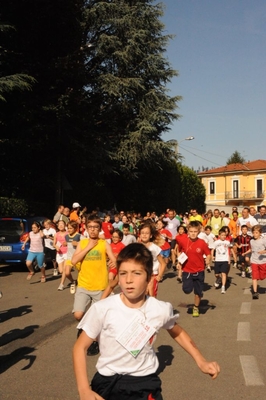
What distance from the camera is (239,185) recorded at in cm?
9631

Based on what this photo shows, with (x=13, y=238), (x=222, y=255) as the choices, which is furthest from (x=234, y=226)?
Result: (x=13, y=238)

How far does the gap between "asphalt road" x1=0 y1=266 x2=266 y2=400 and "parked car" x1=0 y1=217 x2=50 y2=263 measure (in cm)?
382

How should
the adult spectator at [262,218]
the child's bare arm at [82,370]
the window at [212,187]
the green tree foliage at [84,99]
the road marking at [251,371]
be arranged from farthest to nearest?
the window at [212,187] < the green tree foliage at [84,99] < the adult spectator at [262,218] < the road marking at [251,371] < the child's bare arm at [82,370]

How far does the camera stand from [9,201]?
2328 cm

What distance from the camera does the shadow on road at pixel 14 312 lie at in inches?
374

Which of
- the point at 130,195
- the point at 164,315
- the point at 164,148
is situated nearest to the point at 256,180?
the point at 130,195

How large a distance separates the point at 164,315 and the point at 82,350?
1.73 feet

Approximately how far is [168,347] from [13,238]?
33.5 feet

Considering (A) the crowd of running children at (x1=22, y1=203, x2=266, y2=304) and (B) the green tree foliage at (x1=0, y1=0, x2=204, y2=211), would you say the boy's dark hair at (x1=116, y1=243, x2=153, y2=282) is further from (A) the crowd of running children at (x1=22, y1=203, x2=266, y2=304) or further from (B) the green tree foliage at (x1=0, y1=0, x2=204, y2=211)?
(B) the green tree foliage at (x1=0, y1=0, x2=204, y2=211)

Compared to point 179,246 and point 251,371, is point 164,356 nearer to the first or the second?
point 251,371

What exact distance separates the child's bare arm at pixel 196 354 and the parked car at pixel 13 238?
43.3ft

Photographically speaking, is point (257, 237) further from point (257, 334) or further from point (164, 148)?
point (164, 148)

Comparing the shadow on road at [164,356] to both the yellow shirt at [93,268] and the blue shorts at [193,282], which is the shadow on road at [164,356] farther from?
the blue shorts at [193,282]

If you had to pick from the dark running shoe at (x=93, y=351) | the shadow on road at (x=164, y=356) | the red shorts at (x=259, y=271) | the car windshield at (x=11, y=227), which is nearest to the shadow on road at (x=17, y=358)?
the dark running shoe at (x=93, y=351)
